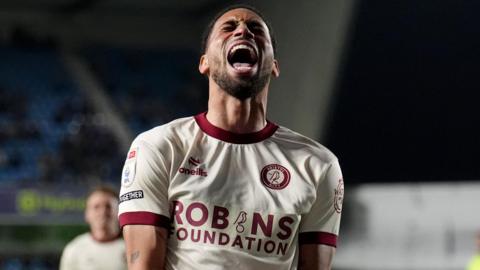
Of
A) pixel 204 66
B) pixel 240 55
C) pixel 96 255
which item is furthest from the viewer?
pixel 96 255

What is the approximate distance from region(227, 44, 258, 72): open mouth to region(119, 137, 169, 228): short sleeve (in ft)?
1.06

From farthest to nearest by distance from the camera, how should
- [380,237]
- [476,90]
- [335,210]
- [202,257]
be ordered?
[476,90] < [380,237] < [335,210] < [202,257]

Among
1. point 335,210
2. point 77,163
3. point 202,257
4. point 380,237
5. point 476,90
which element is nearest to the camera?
point 202,257

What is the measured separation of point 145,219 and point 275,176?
1.31ft

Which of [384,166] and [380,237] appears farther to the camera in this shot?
[384,166]

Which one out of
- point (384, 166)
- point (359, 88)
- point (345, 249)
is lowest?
point (345, 249)

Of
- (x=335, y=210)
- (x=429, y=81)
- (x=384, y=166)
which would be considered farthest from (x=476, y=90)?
(x=335, y=210)

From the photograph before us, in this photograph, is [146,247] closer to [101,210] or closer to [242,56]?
[242,56]

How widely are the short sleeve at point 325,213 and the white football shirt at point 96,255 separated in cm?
496

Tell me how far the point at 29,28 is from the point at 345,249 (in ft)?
36.7

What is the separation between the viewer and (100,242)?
8188 mm

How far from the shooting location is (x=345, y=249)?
55.8ft

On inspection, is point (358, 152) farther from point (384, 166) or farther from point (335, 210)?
point (335, 210)

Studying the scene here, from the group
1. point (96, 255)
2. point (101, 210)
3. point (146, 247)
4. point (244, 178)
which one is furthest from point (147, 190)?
point (96, 255)
